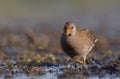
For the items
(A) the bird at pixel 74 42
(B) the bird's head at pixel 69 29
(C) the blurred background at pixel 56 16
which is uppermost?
(C) the blurred background at pixel 56 16

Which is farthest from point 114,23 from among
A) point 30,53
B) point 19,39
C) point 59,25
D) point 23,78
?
point 23,78

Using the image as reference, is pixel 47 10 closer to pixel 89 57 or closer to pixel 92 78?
pixel 89 57

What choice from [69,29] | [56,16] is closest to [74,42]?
[69,29]

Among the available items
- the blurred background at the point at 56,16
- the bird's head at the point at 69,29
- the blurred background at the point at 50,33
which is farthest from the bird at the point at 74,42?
the blurred background at the point at 56,16

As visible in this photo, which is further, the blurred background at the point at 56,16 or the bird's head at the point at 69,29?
the blurred background at the point at 56,16

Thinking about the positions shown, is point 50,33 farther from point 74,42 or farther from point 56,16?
point 74,42

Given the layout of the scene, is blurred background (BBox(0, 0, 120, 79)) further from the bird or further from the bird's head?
the bird's head

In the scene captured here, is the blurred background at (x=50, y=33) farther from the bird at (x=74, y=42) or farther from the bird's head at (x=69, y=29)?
the bird's head at (x=69, y=29)
